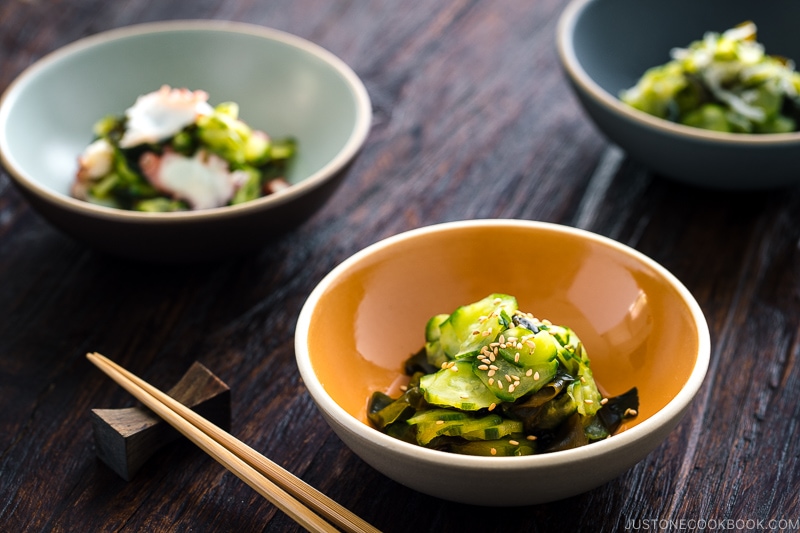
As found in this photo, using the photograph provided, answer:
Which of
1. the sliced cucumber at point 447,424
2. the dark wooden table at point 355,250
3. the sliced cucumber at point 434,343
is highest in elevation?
the sliced cucumber at point 447,424

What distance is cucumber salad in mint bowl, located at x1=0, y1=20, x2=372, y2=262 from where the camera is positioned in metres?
1.55

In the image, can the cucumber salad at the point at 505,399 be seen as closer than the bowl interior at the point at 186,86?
Yes

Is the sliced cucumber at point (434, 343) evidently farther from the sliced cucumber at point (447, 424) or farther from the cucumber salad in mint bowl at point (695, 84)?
the cucumber salad in mint bowl at point (695, 84)

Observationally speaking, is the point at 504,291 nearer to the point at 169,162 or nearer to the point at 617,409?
the point at 617,409

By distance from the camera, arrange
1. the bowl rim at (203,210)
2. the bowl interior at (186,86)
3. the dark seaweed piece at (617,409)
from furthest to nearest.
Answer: the bowl interior at (186,86)
the bowl rim at (203,210)
the dark seaweed piece at (617,409)

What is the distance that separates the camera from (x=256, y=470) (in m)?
1.21

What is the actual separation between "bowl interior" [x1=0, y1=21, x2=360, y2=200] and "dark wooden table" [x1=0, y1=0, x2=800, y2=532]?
0.15m

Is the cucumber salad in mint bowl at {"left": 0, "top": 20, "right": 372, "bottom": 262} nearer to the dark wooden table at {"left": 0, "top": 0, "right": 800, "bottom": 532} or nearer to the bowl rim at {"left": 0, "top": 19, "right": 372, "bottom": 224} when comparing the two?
the bowl rim at {"left": 0, "top": 19, "right": 372, "bottom": 224}

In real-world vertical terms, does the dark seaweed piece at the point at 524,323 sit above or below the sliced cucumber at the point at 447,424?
above

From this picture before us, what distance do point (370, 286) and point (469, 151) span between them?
0.79m

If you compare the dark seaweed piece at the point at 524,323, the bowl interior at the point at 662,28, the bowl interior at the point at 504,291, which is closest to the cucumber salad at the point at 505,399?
the dark seaweed piece at the point at 524,323

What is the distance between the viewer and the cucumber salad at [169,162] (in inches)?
67.3

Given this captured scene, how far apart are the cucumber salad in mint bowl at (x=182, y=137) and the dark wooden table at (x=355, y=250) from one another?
123mm

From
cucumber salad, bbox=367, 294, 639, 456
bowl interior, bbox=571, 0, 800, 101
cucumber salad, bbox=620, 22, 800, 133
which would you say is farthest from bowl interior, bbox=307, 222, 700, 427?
bowl interior, bbox=571, 0, 800, 101
